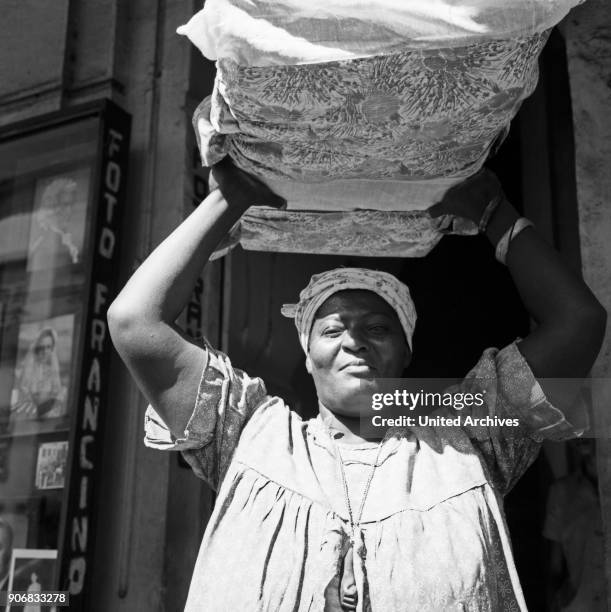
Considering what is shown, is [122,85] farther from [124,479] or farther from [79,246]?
[124,479]

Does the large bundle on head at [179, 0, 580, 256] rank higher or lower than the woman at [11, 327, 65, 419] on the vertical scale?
higher

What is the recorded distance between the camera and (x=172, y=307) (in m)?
1.86

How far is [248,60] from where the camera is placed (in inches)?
59.7

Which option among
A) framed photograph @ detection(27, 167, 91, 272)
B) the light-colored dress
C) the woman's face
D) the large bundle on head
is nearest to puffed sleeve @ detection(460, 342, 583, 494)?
the light-colored dress

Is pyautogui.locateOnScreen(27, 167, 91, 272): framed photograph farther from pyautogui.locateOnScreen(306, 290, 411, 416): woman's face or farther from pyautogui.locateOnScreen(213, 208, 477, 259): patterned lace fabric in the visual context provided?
pyautogui.locateOnScreen(306, 290, 411, 416): woman's face

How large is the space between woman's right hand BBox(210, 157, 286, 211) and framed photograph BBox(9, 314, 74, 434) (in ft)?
4.96

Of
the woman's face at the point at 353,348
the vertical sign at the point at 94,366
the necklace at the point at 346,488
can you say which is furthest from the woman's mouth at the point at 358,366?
the vertical sign at the point at 94,366

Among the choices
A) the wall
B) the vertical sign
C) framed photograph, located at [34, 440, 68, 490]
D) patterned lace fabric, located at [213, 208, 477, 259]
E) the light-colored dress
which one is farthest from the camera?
framed photograph, located at [34, 440, 68, 490]

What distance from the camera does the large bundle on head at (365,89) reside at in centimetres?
146

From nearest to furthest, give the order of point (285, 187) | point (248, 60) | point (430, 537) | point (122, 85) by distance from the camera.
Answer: point (248, 60) < point (430, 537) < point (285, 187) < point (122, 85)

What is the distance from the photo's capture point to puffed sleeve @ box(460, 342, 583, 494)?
1771 millimetres

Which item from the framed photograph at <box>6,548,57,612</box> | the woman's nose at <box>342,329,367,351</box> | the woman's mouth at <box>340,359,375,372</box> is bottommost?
the framed photograph at <box>6,548,57,612</box>

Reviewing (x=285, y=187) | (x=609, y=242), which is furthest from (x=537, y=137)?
(x=285, y=187)

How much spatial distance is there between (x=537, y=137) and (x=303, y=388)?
140 cm
